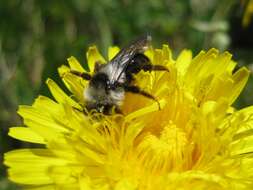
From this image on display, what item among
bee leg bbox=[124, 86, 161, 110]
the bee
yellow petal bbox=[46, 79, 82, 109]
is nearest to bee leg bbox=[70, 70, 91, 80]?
the bee

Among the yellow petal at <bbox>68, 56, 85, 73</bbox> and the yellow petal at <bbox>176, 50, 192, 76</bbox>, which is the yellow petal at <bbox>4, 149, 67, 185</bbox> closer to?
the yellow petal at <bbox>68, 56, 85, 73</bbox>

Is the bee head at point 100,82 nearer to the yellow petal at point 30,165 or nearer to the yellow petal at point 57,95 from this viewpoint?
the yellow petal at point 57,95

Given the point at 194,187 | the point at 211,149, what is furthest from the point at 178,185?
the point at 211,149

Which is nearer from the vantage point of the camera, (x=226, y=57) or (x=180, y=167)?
(x=180, y=167)

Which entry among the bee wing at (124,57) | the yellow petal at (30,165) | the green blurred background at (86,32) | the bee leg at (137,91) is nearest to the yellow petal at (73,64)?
the bee wing at (124,57)

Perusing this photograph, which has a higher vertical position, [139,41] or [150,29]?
[150,29]

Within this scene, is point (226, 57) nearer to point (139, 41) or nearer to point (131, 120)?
point (139, 41)

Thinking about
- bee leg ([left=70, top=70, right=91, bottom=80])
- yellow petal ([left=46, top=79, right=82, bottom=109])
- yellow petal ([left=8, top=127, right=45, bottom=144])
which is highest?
bee leg ([left=70, top=70, right=91, bottom=80])
